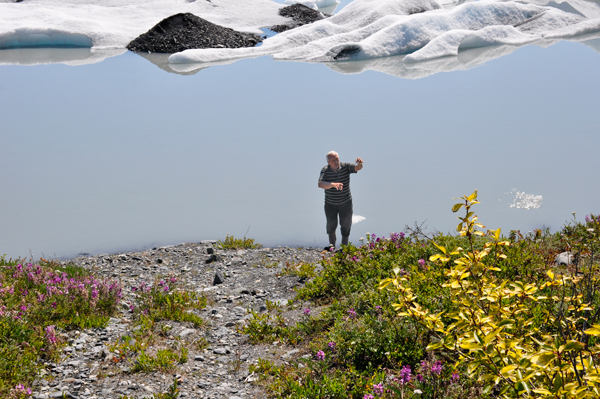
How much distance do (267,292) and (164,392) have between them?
342 centimetres

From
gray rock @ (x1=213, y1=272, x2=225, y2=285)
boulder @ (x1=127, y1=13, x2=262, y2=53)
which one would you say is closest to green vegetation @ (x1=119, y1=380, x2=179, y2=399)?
gray rock @ (x1=213, y1=272, x2=225, y2=285)

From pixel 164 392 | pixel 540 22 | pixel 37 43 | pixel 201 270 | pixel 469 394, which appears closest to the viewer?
pixel 469 394

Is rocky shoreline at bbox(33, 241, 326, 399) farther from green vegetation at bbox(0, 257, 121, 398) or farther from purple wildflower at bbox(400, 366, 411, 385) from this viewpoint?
purple wildflower at bbox(400, 366, 411, 385)

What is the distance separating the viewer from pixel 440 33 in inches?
1425

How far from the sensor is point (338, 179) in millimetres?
10336

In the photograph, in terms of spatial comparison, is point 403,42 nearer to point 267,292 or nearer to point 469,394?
point 267,292

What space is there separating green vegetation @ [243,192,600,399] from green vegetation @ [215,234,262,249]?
3003 mm

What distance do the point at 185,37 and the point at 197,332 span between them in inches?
1558

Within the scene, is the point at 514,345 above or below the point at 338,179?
below

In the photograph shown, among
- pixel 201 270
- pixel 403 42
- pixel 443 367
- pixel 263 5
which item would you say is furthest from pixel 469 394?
pixel 263 5

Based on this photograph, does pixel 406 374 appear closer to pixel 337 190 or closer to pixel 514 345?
pixel 514 345

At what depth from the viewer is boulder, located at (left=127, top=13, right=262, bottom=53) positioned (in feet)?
135

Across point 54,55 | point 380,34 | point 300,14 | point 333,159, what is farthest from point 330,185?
point 300,14

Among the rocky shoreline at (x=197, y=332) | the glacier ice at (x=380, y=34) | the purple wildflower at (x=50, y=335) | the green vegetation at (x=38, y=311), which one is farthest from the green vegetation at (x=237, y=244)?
the glacier ice at (x=380, y=34)
